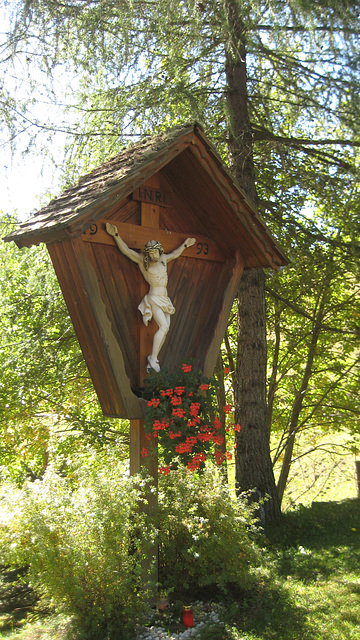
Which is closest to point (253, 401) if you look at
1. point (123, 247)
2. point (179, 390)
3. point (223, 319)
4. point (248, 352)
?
point (248, 352)

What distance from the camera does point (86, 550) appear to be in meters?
4.06

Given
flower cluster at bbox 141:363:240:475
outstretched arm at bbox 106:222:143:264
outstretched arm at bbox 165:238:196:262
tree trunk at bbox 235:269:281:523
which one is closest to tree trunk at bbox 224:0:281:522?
tree trunk at bbox 235:269:281:523

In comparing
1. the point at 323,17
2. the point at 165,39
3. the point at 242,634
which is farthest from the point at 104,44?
the point at 242,634

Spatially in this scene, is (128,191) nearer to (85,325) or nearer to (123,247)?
(123,247)

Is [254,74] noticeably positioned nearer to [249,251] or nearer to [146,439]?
[249,251]

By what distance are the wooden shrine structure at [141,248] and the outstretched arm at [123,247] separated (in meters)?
0.05

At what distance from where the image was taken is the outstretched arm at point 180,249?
199 inches

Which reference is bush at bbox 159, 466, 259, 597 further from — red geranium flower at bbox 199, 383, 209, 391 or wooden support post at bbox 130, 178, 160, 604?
Result: red geranium flower at bbox 199, 383, 209, 391

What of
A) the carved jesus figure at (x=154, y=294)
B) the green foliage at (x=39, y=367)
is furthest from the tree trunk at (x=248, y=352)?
the carved jesus figure at (x=154, y=294)

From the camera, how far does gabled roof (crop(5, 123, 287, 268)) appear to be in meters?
4.25

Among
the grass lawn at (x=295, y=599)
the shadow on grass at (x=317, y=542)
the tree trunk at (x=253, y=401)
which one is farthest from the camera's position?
the tree trunk at (x=253, y=401)

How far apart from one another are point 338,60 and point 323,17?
1.84 ft

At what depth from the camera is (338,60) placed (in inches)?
250

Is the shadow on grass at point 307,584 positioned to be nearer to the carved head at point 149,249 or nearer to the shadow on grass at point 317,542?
the shadow on grass at point 317,542
